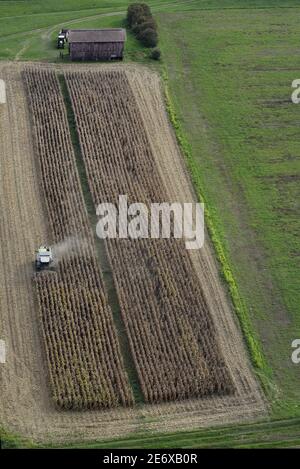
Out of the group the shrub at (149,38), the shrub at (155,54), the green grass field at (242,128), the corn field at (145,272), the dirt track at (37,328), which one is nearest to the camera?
the dirt track at (37,328)

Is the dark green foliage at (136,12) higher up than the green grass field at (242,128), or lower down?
higher up

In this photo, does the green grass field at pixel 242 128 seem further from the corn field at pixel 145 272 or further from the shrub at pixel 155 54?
the corn field at pixel 145 272

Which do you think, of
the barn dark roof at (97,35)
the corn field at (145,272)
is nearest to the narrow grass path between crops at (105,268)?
the corn field at (145,272)

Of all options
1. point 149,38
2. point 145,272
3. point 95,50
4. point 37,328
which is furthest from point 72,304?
point 149,38

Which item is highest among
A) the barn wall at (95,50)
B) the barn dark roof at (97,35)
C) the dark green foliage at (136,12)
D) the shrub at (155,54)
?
the dark green foliage at (136,12)

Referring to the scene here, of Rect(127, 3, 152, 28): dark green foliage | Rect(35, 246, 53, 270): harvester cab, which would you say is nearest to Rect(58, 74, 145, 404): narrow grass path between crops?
Rect(35, 246, 53, 270): harvester cab

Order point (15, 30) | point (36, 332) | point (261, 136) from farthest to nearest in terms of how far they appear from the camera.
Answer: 1. point (15, 30)
2. point (261, 136)
3. point (36, 332)

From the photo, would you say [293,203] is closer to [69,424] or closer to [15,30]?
[69,424]
